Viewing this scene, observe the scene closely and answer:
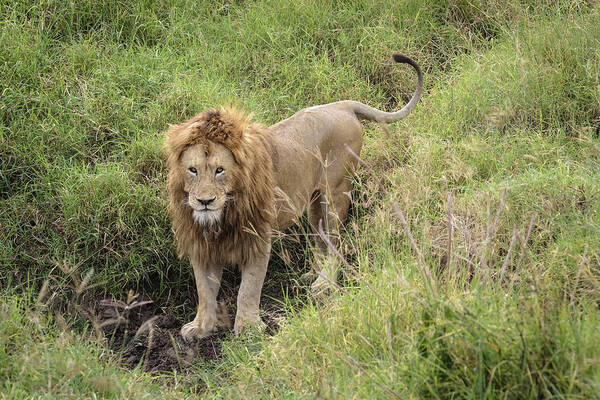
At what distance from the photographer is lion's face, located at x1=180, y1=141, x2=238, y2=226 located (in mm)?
3754

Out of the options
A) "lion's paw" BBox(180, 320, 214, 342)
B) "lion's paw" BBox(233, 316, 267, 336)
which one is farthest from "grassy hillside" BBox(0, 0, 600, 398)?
"lion's paw" BBox(180, 320, 214, 342)

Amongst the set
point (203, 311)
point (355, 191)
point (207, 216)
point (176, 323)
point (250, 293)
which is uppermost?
point (207, 216)

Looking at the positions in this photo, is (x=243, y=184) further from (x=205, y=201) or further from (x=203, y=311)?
(x=203, y=311)

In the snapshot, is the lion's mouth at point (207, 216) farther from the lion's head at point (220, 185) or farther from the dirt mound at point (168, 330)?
the dirt mound at point (168, 330)

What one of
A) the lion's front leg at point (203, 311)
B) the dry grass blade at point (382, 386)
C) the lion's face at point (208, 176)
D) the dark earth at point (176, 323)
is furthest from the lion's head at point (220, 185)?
the dry grass blade at point (382, 386)

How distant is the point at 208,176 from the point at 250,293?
0.69 meters

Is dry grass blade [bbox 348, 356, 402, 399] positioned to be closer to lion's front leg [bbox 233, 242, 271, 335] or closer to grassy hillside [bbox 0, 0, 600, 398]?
grassy hillside [bbox 0, 0, 600, 398]

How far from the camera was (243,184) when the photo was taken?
3.89 metres

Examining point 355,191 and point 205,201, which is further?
point 355,191

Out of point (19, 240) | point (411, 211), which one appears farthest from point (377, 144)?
point (19, 240)

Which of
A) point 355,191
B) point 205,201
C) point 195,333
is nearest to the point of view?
point 205,201

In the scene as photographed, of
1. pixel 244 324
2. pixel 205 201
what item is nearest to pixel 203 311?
pixel 244 324

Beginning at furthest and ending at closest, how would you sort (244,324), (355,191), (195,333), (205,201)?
(355,191)
(195,333)
(244,324)
(205,201)

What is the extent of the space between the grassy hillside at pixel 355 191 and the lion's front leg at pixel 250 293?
0.76 ft
